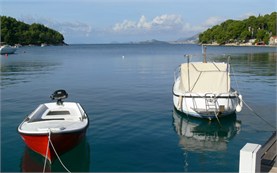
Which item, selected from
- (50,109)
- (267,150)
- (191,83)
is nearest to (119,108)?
(191,83)

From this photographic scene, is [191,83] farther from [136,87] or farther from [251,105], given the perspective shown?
[136,87]

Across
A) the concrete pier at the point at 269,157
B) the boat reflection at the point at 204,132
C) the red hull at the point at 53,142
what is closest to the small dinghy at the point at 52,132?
the red hull at the point at 53,142

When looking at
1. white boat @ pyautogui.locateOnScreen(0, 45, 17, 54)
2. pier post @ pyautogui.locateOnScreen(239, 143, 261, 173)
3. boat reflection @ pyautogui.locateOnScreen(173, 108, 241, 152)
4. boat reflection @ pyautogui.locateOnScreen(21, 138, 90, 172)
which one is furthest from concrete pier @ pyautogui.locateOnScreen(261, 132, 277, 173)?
white boat @ pyautogui.locateOnScreen(0, 45, 17, 54)

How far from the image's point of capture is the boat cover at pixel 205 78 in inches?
789

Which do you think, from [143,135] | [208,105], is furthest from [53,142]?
[208,105]

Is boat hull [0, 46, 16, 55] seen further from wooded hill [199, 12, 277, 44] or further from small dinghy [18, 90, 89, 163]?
wooded hill [199, 12, 277, 44]

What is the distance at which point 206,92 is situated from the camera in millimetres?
19438

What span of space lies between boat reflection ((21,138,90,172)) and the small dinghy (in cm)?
34

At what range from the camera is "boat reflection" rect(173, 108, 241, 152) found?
15.6 m

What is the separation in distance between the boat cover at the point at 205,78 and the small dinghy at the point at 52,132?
754cm

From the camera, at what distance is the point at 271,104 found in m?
24.3

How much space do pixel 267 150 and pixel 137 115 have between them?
1035 cm

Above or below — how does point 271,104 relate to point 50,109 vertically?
below

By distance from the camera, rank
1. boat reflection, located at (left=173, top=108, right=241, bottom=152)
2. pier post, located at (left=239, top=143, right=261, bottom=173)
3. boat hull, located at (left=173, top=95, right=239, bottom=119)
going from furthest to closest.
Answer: boat hull, located at (left=173, top=95, right=239, bottom=119) → boat reflection, located at (left=173, top=108, right=241, bottom=152) → pier post, located at (left=239, top=143, right=261, bottom=173)
